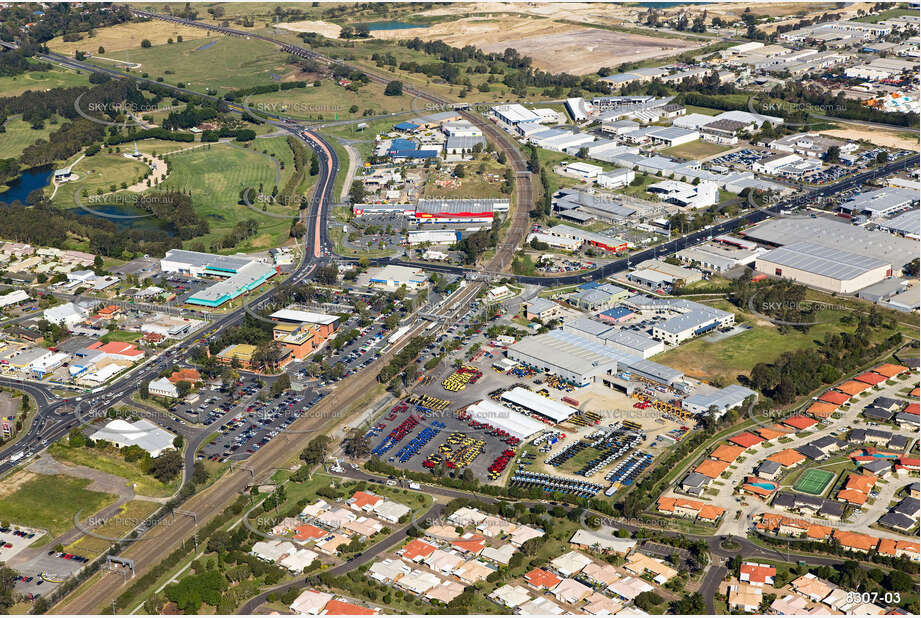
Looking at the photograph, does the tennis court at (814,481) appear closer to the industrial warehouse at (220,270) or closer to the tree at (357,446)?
the tree at (357,446)

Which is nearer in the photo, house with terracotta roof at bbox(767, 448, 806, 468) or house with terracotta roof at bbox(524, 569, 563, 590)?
house with terracotta roof at bbox(524, 569, 563, 590)

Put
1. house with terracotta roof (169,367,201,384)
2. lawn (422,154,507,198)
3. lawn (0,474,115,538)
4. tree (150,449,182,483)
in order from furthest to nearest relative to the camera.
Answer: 1. lawn (422,154,507,198)
2. house with terracotta roof (169,367,201,384)
3. tree (150,449,182,483)
4. lawn (0,474,115,538)

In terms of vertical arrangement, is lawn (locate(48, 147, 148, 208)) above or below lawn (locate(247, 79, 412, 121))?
below

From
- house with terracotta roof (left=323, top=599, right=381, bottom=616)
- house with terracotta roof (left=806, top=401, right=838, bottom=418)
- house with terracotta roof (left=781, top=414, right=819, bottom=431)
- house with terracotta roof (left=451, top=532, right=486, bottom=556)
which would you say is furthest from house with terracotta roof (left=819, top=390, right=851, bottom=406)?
house with terracotta roof (left=323, top=599, right=381, bottom=616)

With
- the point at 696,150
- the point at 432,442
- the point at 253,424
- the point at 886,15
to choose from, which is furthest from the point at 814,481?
the point at 886,15

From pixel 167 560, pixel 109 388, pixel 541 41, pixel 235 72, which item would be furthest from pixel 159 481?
pixel 541 41

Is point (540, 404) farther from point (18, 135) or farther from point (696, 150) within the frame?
point (18, 135)

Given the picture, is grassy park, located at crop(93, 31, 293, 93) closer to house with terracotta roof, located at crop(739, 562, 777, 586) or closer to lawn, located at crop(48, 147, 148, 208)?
lawn, located at crop(48, 147, 148, 208)
